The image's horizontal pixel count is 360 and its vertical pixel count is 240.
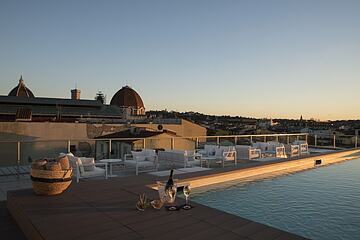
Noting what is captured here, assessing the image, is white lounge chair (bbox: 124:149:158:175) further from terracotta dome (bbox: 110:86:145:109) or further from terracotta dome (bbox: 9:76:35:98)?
terracotta dome (bbox: 9:76:35:98)

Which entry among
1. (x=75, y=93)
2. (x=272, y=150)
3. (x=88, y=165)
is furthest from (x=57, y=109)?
(x=88, y=165)

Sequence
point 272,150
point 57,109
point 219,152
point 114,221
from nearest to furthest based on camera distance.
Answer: point 114,221 < point 219,152 < point 272,150 < point 57,109

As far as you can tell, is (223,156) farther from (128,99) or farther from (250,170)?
(128,99)

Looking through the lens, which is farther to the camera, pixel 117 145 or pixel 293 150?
pixel 293 150

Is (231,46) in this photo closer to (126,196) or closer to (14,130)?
(126,196)

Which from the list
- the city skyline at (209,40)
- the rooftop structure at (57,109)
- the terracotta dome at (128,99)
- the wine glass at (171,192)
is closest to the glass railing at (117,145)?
the city skyline at (209,40)

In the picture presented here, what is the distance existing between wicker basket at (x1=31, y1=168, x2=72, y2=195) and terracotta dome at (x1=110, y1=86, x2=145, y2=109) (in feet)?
161

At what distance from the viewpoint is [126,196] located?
16.2ft

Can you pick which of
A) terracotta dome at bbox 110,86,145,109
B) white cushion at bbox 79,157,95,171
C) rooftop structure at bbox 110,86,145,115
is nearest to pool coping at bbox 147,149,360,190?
white cushion at bbox 79,157,95,171

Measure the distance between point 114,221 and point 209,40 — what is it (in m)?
10.7

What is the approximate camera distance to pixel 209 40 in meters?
13.3

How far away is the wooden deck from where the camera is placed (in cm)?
332

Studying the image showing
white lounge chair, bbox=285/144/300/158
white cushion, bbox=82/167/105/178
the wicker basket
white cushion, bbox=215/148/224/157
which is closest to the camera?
A: the wicker basket

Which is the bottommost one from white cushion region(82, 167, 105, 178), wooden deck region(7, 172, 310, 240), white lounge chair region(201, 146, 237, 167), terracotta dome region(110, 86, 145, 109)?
wooden deck region(7, 172, 310, 240)
